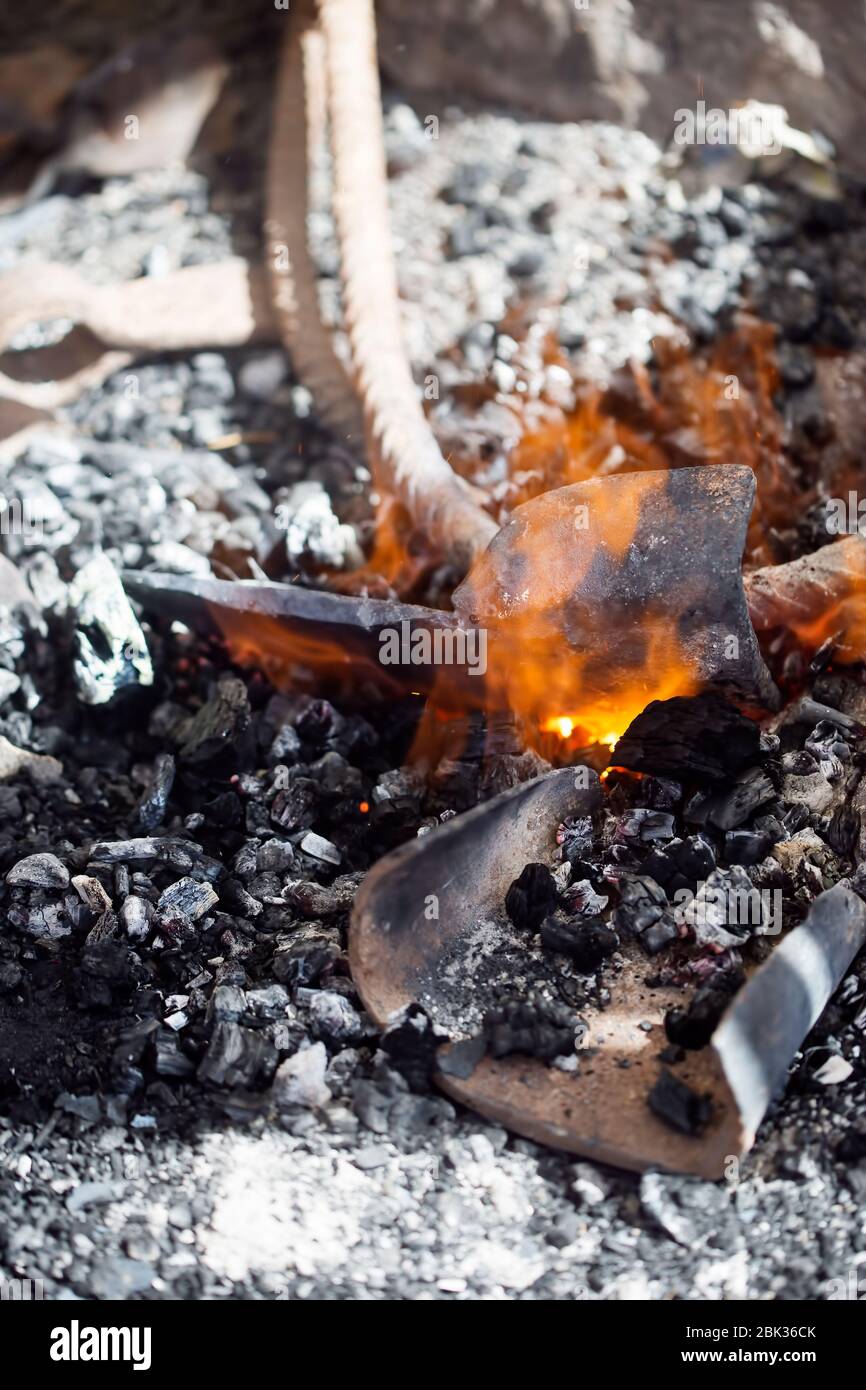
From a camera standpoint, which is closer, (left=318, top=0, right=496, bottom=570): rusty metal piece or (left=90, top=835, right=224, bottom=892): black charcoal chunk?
(left=90, top=835, right=224, bottom=892): black charcoal chunk

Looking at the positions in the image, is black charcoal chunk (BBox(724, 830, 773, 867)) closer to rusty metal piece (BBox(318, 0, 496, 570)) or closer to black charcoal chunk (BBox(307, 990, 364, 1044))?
black charcoal chunk (BBox(307, 990, 364, 1044))

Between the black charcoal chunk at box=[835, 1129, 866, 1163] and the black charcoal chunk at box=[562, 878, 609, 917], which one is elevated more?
the black charcoal chunk at box=[562, 878, 609, 917]

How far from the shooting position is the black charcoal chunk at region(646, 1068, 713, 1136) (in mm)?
2037

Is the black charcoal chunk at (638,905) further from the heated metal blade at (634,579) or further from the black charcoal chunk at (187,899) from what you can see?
the black charcoal chunk at (187,899)

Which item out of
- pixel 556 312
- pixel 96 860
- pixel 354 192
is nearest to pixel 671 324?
pixel 556 312

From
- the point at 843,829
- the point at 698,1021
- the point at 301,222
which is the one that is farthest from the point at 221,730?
the point at 301,222

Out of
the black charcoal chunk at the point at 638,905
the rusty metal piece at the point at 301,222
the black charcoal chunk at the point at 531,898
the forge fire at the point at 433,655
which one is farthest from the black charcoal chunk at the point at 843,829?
the rusty metal piece at the point at 301,222

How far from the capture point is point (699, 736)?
2.56 m

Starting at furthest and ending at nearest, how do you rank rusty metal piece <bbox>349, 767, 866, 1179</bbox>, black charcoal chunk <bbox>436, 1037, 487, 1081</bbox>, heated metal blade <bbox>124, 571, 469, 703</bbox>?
heated metal blade <bbox>124, 571, 469, 703</bbox> → black charcoal chunk <bbox>436, 1037, 487, 1081</bbox> → rusty metal piece <bbox>349, 767, 866, 1179</bbox>

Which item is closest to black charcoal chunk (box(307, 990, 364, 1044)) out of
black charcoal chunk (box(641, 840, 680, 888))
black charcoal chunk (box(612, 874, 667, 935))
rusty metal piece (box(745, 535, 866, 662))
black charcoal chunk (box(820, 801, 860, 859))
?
black charcoal chunk (box(612, 874, 667, 935))

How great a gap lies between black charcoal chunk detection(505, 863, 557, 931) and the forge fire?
15mm

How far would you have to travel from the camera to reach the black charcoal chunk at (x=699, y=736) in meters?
2.56

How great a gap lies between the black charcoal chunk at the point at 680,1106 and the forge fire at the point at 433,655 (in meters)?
0.02

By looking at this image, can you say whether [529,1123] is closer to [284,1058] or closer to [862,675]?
[284,1058]
